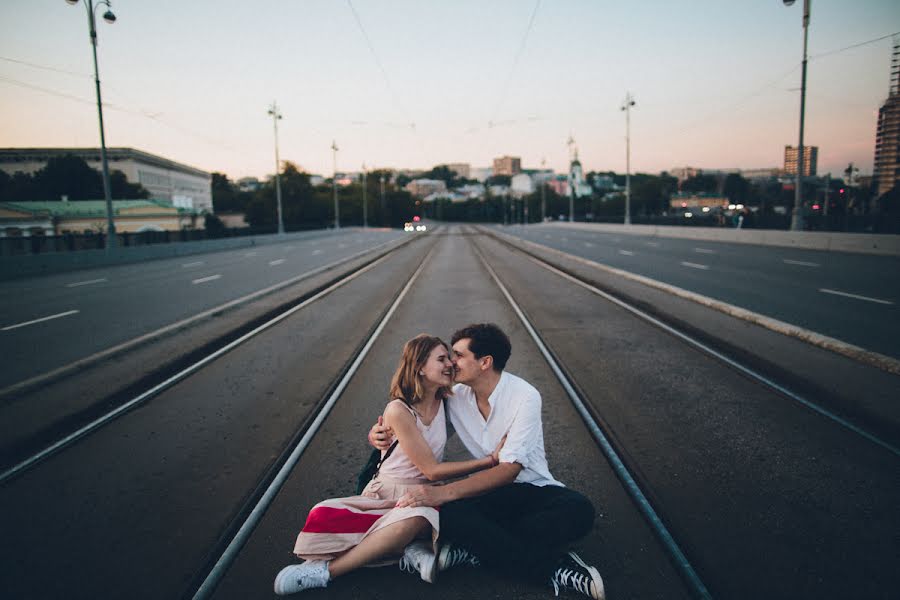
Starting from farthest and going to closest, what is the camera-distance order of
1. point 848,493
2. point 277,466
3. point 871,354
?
point 871,354 < point 277,466 < point 848,493

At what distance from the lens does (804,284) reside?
1412 centimetres

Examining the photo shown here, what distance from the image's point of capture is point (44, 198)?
80.2m

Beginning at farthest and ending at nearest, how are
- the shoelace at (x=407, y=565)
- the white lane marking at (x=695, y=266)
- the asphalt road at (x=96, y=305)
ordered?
the white lane marking at (x=695, y=266)
the asphalt road at (x=96, y=305)
the shoelace at (x=407, y=565)

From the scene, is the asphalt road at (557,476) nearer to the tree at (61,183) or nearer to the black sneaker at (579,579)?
the black sneaker at (579,579)

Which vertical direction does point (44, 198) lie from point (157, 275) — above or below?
above

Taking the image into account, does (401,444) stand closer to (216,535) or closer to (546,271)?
(216,535)

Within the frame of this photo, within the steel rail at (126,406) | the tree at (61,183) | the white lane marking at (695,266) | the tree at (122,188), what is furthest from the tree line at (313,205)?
the steel rail at (126,406)

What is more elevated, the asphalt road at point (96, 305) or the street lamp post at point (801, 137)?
the street lamp post at point (801, 137)

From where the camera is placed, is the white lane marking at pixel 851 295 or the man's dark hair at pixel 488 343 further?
the white lane marking at pixel 851 295

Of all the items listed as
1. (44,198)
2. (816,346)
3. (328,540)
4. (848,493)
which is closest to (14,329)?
(328,540)

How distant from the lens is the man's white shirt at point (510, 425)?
11.0 ft

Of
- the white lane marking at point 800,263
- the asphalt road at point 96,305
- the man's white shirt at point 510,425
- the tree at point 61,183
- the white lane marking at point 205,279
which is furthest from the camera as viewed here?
the tree at point 61,183

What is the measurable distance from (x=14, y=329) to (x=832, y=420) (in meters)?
12.8

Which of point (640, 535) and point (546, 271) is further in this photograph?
point (546, 271)
